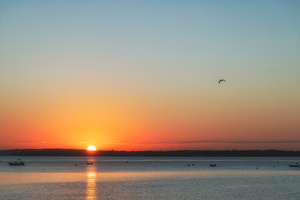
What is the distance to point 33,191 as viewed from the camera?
51438 millimetres

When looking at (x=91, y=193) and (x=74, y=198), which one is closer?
(x=74, y=198)

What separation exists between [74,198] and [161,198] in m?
11.4

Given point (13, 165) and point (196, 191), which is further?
point (13, 165)

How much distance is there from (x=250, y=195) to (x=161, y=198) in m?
13.3

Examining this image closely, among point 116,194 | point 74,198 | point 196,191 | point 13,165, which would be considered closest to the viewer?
point 74,198

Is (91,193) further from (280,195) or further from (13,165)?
(13,165)

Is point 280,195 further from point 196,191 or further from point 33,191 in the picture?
point 33,191

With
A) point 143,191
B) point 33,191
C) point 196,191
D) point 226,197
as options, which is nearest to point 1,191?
point 33,191

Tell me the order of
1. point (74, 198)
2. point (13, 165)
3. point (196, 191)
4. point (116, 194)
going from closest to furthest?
point (74, 198) → point (116, 194) → point (196, 191) → point (13, 165)

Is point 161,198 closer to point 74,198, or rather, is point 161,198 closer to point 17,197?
point 74,198

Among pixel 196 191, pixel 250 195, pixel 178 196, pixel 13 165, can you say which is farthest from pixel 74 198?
pixel 13 165

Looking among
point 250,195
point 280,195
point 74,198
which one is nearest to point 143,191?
point 74,198

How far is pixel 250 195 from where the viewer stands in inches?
1929

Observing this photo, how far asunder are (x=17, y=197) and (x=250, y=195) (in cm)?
3200
